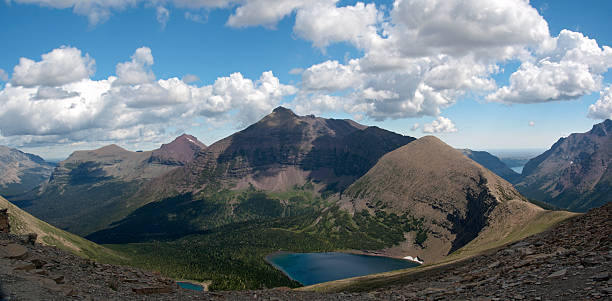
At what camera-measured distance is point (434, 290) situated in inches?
1550

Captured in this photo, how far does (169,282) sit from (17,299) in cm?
1981

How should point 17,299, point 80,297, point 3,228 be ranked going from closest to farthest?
point 17,299, point 80,297, point 3,228

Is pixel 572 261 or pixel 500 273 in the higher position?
pixel 572 261

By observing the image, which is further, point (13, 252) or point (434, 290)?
point (434, 290)

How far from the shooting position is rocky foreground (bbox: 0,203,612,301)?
1057 inches

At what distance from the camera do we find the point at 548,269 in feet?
106

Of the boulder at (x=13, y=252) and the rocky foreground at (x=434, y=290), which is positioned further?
the boulder at (x=13, y=252)

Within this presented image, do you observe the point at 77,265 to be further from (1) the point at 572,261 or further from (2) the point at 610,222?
(2) the point at 610,222

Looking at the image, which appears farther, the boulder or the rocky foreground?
the boulder

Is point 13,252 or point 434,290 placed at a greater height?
point 13,252

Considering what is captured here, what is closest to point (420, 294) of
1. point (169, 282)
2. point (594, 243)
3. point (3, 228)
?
point (594, 243)

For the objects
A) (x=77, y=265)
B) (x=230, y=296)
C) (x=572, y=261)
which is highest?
(x=572, y=261)

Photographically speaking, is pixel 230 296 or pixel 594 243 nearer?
pixel 594 243

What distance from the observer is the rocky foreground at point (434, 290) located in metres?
26.8
